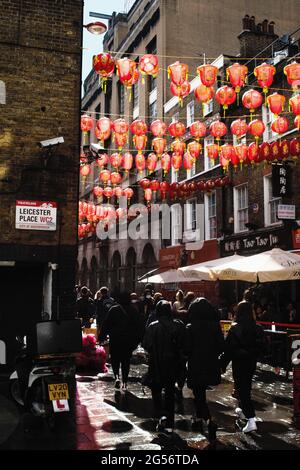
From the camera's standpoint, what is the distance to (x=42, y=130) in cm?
932

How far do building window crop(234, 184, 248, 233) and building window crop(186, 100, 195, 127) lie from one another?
5.78 m

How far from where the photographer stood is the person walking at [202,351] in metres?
6.36

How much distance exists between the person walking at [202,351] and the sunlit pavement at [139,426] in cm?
48

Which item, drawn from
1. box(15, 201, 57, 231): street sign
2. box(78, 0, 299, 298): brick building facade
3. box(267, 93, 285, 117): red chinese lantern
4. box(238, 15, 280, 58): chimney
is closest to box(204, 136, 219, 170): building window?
box(78, 0, 299, 298): brick building facade

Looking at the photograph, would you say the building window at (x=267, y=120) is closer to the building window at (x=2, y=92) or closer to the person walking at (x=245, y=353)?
the building window at (x=2, y=92)

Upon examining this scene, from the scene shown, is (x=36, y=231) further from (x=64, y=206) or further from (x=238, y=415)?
(x=238, y=415)

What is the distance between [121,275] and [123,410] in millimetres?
25253

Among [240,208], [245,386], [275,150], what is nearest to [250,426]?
[245,386]

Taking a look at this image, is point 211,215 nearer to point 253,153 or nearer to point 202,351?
point 253,153

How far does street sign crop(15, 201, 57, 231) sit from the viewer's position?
9.10 metres

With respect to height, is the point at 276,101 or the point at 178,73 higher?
the point at 178,73

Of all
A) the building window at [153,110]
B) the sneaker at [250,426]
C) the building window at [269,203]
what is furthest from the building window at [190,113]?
the sneaker at [250,426]

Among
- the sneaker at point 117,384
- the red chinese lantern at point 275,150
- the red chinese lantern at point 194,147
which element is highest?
the red chinese lantern at point 194,147

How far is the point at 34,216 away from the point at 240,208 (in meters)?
13.5
